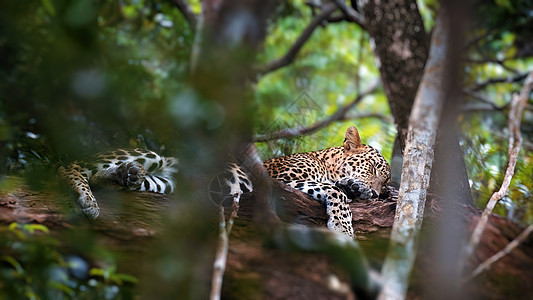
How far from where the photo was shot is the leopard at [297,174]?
16.2ft

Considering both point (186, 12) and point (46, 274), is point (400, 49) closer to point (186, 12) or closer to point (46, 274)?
point (46, 274)

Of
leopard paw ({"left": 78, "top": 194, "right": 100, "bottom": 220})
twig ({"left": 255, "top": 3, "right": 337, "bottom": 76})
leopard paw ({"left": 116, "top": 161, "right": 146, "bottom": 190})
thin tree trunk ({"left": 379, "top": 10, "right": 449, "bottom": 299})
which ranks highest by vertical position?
twig ({"left": 255, "top": 3, "right": 337, "bottom": 76})

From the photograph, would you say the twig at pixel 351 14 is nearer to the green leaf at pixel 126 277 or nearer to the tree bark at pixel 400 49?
the tree bark at pixel 400 49

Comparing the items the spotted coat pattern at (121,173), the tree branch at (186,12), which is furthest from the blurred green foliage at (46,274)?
the tree branch at (186,12)

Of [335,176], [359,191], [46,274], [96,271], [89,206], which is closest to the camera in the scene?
[46,274]

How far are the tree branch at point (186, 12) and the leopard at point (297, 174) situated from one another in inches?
132

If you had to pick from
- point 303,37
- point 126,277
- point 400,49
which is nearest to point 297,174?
point 400,49

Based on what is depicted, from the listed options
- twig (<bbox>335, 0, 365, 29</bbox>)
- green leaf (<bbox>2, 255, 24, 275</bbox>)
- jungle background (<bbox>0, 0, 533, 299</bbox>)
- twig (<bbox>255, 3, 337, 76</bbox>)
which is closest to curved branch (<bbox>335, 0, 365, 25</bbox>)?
twig (<bbox>335, 0, 365, 29</bbox>)

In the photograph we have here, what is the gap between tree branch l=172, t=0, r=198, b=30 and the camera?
8.98m

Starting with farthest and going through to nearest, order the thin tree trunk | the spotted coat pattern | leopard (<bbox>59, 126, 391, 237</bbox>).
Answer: leopard (<bbox>59, 126, 391, 237</bbox>)
the spotted coat pattern
the thin tree trunk

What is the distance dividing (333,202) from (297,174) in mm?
980

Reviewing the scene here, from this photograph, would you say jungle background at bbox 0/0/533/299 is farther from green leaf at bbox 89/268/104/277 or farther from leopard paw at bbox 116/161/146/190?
leopard paw at bbox 116/161/146/190

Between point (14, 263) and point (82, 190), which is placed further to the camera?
point (82, 190)

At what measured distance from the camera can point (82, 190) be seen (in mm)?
4332
